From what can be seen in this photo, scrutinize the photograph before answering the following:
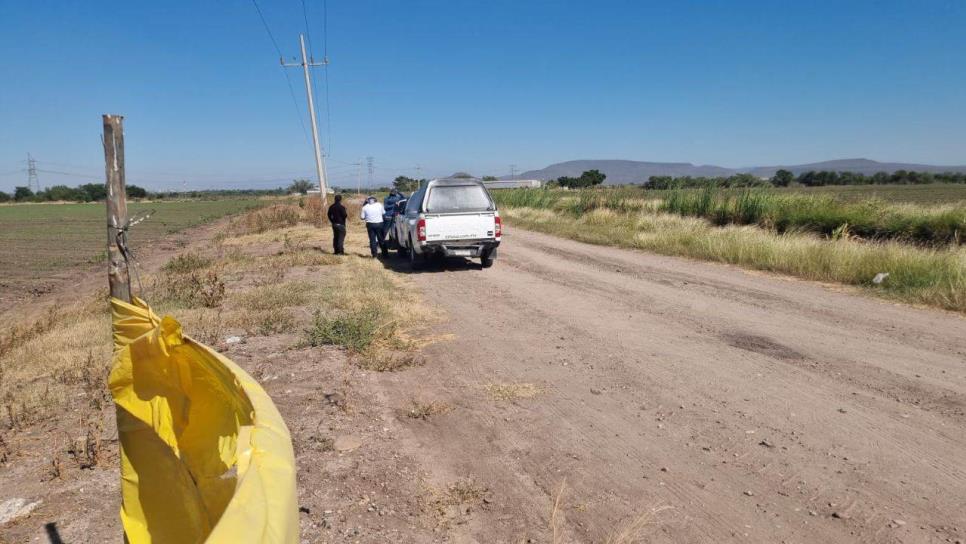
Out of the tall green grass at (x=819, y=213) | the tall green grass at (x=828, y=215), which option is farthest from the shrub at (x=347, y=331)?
the tall green grass at (x=828, y=215)

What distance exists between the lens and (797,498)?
3.55 meters

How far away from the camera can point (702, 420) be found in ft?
15.5

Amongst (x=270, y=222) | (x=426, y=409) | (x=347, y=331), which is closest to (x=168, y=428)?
(x=426, y=409)

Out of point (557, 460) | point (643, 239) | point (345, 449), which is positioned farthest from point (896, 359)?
point (643, 239)

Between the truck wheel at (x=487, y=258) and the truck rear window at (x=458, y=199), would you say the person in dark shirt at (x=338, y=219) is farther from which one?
the truck wheel at (x=487, y=258)

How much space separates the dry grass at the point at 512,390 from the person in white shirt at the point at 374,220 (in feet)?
35.2

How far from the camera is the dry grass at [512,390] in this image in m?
5.36

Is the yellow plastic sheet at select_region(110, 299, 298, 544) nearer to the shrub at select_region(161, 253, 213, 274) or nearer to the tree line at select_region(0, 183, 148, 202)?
the shrub at select_region(161, 253, 213, 274)

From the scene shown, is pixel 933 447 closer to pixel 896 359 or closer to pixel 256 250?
pixel 896 359

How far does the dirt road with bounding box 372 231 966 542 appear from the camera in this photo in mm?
3400

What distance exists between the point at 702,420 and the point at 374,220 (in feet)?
40.0

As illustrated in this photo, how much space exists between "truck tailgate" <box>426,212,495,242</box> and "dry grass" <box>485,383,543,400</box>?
759cm

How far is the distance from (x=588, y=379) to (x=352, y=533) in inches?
120

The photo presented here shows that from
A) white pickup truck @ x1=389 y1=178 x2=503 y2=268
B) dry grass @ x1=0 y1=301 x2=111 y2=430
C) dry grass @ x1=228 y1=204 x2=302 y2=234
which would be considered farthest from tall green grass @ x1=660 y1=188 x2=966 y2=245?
dry grass @ x1=228 y1=204 x2=302 y2=234
